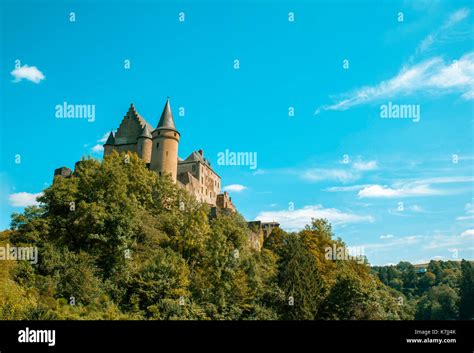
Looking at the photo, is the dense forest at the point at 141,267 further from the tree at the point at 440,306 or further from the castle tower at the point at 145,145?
the tree at the point at 440,306

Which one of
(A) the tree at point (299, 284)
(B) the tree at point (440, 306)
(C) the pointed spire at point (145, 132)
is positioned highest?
(C) the pointed spire at point (145, 132)

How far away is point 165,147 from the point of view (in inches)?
1938

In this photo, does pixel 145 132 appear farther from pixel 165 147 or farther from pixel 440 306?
pixel 440 306

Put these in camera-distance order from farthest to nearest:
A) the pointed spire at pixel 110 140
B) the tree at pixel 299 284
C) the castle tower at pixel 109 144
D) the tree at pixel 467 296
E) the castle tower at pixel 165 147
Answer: the tree at pixel 467 296, the pointed spire at pixel 110 140, the castle tower at pixel 109 144, the castle tower at pixel 165 147, the tree at pixel 299 284

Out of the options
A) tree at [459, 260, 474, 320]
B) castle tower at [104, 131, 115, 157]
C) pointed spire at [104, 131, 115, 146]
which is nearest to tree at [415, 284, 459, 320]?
tree at [459, 260, 474, 320]

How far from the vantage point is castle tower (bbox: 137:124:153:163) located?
167ft

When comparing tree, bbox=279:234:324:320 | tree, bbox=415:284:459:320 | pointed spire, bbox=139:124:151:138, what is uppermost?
pointed spire, bbox=139:124:151:138

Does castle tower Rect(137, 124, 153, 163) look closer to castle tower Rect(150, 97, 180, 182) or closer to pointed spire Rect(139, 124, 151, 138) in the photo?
pointed spire Rect(139, 124, 151, 138)

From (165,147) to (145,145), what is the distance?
3337mm

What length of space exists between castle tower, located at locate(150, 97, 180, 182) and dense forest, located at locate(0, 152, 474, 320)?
6602 mm

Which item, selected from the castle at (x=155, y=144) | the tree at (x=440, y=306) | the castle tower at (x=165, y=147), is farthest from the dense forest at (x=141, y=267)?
the tree at (x=440, y=306)

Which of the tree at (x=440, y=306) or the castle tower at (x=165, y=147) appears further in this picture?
the tree at (x=440, y=306)

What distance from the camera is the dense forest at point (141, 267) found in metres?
25.0
